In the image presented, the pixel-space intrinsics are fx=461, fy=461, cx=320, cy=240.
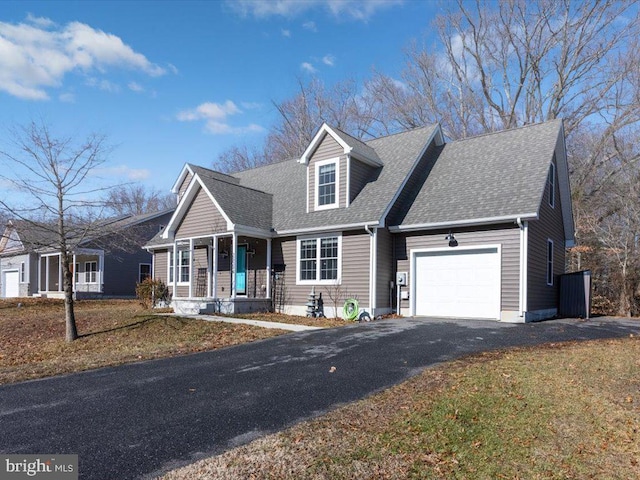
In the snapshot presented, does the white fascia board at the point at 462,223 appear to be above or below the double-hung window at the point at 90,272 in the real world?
above

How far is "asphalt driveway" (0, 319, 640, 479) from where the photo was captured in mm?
4398

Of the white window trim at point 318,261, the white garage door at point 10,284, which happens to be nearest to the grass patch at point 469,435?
the white window trim at point 318,261

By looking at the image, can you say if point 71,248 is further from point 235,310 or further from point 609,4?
point 609,4

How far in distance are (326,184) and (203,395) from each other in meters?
12.0

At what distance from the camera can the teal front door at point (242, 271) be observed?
18562 millimetres

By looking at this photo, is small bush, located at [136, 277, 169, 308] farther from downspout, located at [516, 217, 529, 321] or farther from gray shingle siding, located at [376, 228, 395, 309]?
downspout, located at [516, 217, 529, 321]

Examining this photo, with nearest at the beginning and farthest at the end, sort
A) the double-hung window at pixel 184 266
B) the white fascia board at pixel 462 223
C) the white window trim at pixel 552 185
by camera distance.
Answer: the white fascia board at pixel 462 223, the white window trim at pixel 552 185, the double-hung window at pixel 184 266

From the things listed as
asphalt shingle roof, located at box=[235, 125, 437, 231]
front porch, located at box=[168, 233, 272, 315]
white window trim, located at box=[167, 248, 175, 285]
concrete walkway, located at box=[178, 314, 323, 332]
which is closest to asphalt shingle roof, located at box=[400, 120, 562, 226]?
asphalt shingle roof, located at box=[235, 125, 437, 231]

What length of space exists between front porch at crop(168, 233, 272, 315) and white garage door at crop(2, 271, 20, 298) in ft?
70.9

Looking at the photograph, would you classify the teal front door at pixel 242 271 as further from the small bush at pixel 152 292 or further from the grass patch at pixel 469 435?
the grass patch at pixel 469 435

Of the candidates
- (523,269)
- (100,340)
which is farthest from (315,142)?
(100,340)

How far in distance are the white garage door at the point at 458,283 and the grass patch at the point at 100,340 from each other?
5.43 m

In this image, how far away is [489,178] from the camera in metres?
15.3

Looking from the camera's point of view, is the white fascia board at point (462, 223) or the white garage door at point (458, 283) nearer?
the white fascia board at point (462, 223)
